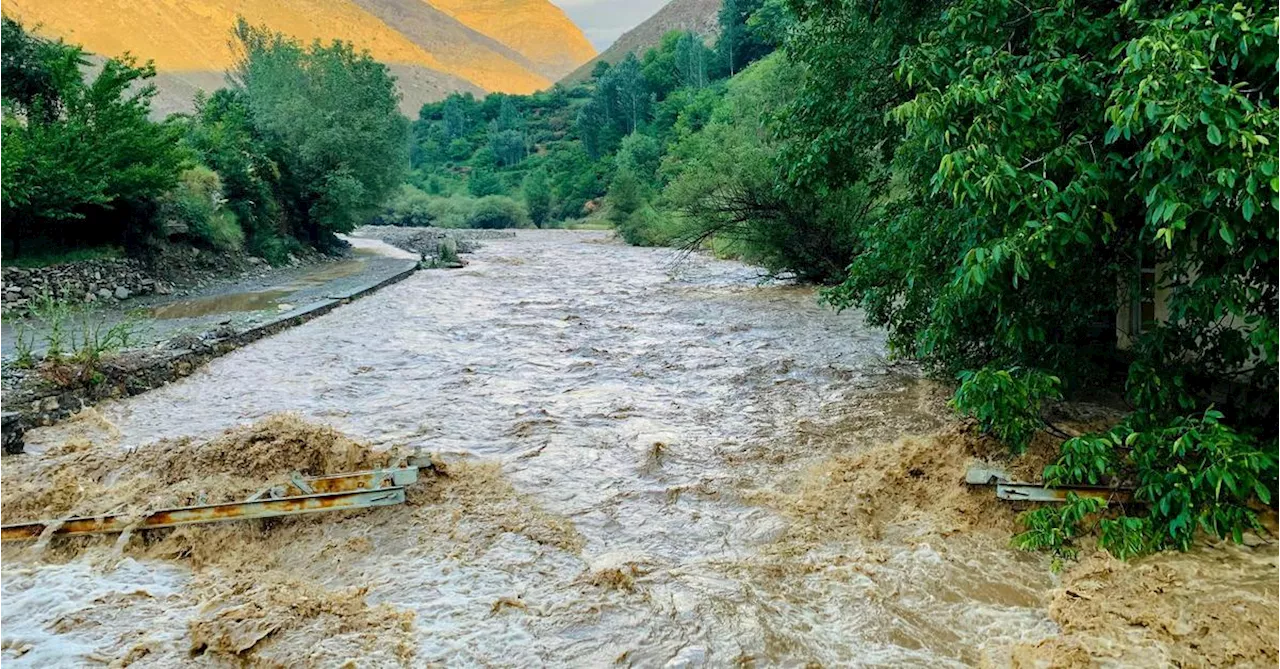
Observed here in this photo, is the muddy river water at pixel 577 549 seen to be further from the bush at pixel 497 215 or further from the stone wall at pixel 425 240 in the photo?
the bush at pixel 497 215

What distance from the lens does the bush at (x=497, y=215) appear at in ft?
225

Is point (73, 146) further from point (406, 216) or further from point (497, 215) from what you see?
point (497, 215)

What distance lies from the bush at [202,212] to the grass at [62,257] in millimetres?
1969

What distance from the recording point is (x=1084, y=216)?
503 cm

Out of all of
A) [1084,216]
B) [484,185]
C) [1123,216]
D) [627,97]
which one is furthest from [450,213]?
[1084,216]

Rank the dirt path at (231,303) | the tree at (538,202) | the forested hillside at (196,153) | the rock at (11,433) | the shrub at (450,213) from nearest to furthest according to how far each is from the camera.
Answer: the rock at (11,433) < the dirt path at (231,303) < the forested hillside at (196,153) < the shrub at (450,213) < the tree at (538,202)

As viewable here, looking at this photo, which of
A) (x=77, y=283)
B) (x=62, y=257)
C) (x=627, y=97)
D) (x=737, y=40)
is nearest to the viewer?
(x=77, y=283)

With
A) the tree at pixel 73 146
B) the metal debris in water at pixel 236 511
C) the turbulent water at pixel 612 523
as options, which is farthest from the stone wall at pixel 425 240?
the metal debris in water at pixel 236 511

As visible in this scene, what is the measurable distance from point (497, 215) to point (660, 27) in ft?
440

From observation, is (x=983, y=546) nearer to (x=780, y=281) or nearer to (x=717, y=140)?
(x=780, y=281)

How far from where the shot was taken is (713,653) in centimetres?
443

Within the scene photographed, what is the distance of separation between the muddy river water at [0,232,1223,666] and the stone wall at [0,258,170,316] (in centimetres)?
626

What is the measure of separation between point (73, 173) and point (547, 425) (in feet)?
44.8

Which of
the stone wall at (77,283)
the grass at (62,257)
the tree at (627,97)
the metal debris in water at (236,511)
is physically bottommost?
the metal debris in water at (236,511)
